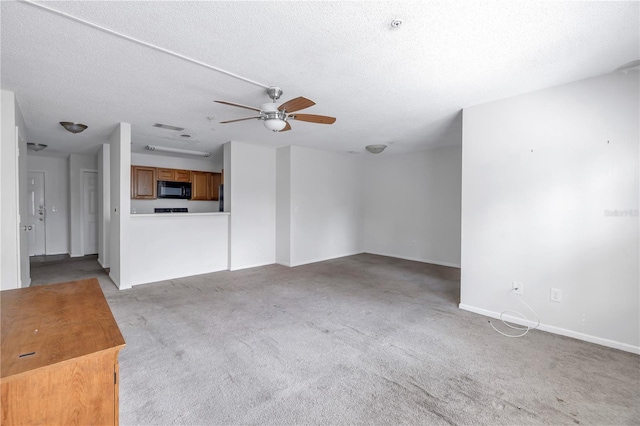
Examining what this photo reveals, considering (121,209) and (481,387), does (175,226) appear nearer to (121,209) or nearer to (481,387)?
(121,209)

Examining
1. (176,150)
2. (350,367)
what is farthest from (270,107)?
(176,150)

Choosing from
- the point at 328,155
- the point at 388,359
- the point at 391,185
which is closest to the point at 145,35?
the point at 388,359

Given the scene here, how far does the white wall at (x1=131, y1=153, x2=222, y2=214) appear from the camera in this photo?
21.3 feet

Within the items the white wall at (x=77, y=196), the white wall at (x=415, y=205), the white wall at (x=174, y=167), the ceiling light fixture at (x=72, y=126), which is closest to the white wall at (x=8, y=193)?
the ceiling light fixture at (x=72, y=126)

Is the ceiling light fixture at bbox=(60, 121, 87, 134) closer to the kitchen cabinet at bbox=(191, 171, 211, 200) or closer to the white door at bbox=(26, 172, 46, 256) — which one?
the kitchen cabinet at bbox=(191, 171, 211, 200)

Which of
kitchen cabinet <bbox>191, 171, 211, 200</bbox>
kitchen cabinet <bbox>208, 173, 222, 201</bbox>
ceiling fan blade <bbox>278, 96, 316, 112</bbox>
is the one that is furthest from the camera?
kitchen cabinet <bbox>208, 173, 222, 201</bbox>

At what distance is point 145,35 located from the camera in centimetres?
193

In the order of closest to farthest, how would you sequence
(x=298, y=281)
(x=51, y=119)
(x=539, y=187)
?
(x=539, y=187)
(x=51, y=119)
(x=298, y=281)

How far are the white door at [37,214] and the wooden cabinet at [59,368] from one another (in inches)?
283

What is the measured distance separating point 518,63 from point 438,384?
2.49 meters

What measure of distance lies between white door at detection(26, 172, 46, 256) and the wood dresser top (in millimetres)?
6772

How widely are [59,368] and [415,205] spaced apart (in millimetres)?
6167

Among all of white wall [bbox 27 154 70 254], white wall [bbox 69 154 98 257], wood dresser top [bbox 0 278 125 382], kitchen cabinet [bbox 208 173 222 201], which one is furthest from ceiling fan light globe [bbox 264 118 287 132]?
white wall [bbox 27 154 70 254]

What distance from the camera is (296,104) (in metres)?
2.55
